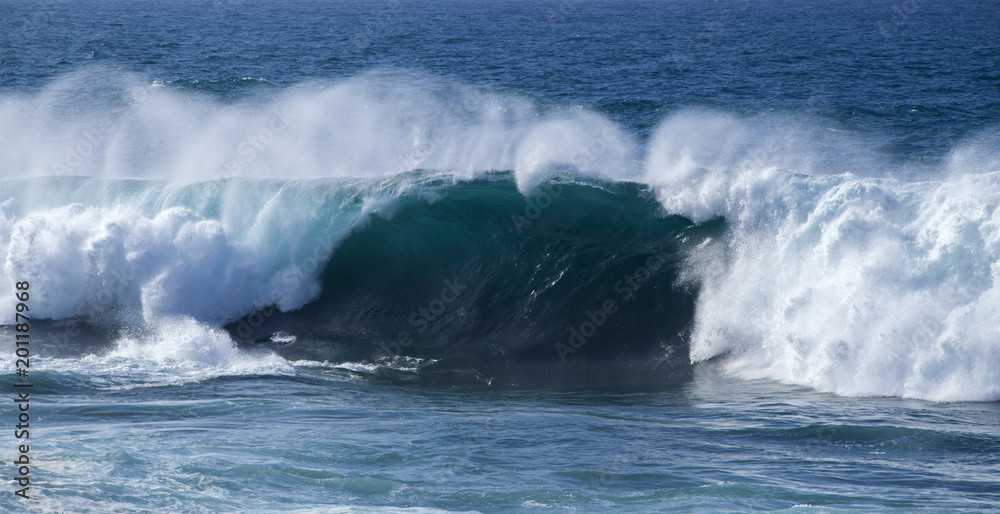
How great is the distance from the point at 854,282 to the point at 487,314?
15.6 ft

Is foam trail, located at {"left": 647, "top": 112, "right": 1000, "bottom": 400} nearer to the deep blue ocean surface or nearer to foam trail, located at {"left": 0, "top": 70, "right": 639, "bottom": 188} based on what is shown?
the deep blue ocean surface

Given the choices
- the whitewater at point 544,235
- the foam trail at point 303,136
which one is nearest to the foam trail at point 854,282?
the whitewater at point 544,235

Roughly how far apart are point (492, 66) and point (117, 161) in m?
23.1

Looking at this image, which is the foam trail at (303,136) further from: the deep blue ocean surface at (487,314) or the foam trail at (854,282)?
the foam trail at (854,282)

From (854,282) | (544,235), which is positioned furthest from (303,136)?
(854,282)

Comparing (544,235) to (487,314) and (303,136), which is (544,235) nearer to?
(487,314)

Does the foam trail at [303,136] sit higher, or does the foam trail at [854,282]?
the foam trail at [303,136]

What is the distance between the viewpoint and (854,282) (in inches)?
422

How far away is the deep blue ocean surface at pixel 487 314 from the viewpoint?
7.13 metres

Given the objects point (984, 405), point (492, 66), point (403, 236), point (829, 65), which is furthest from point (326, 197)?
point (829, 65)

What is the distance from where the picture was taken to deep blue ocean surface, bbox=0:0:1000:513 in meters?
7.13

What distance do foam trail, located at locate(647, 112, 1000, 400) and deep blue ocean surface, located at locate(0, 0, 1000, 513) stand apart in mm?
31

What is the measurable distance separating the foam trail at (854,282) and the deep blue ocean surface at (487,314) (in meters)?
0.03

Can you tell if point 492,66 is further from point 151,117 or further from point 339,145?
point 339,145
